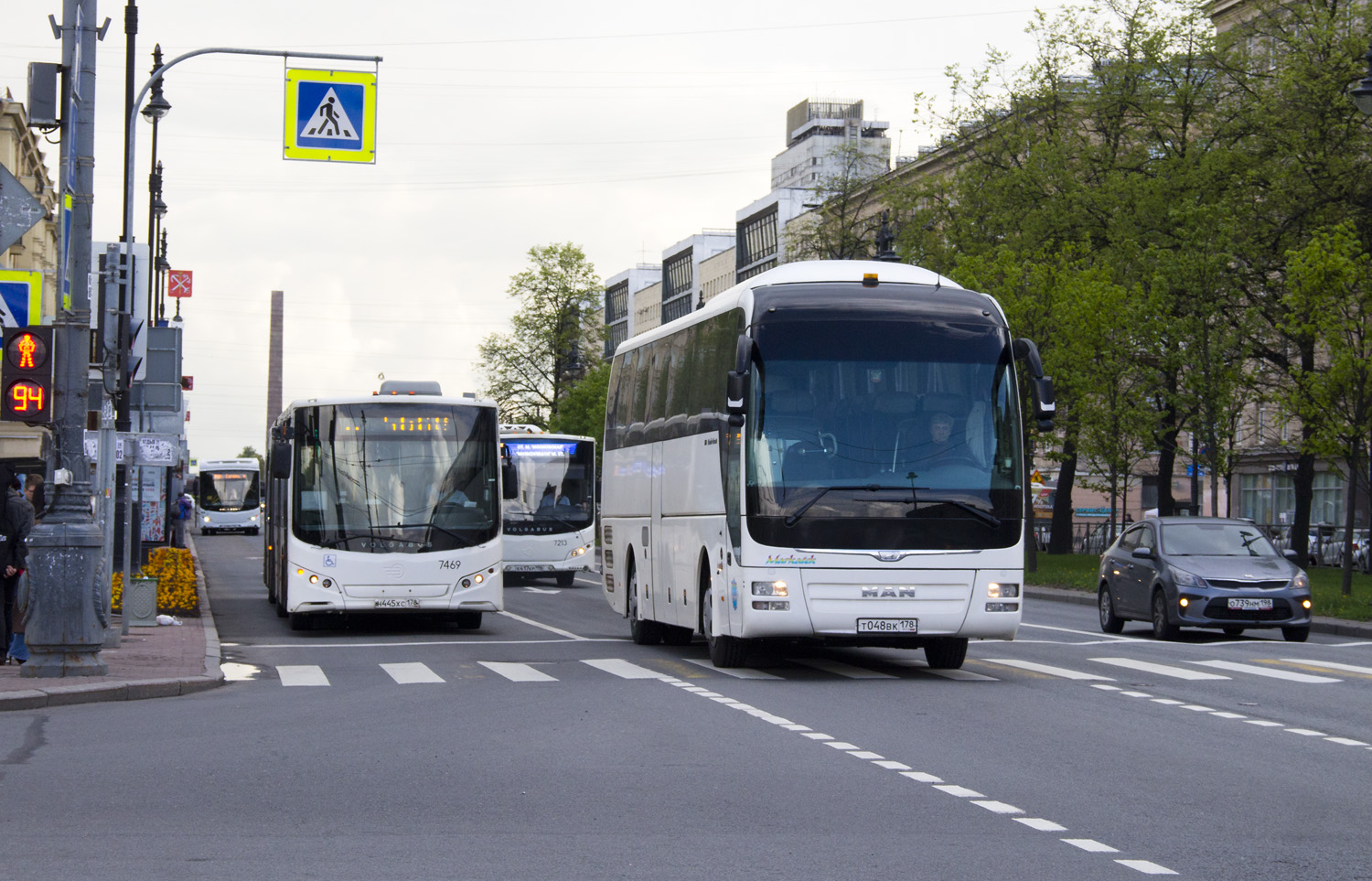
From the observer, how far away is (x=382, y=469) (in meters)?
24.0

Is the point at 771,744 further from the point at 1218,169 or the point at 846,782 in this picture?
the point at 1218,169

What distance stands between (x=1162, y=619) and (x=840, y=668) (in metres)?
7.03

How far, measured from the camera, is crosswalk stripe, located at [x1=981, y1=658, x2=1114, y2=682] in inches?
699

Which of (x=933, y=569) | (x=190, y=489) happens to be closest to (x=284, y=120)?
(x=933, y=569)

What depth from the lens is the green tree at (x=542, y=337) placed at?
3880 inches

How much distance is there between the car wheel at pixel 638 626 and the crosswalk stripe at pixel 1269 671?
235 inches

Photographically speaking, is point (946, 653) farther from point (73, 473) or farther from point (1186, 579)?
point (73, 473)

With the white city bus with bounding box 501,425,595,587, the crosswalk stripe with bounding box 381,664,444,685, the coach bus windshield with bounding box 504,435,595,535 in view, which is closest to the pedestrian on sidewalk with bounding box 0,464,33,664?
the crosswalk stripe with bounding box 381,664,444,685

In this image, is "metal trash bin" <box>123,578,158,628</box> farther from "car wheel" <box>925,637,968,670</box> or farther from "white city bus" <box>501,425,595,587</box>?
"white city bus" <box>501,425,595,587</box>

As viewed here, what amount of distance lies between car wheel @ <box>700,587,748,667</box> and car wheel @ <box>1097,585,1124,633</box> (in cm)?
916

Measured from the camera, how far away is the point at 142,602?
Result: 23.6m

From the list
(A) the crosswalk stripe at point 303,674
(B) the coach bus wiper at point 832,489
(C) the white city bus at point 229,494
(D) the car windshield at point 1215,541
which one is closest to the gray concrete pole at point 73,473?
(A) the crosswalk stripe at point 303,674

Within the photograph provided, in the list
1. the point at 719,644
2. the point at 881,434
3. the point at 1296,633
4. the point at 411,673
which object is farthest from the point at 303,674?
the point at 1296,633

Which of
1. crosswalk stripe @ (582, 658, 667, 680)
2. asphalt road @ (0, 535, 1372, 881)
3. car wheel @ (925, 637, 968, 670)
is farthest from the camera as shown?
car wheel @ (925, 637, 968, 670)
